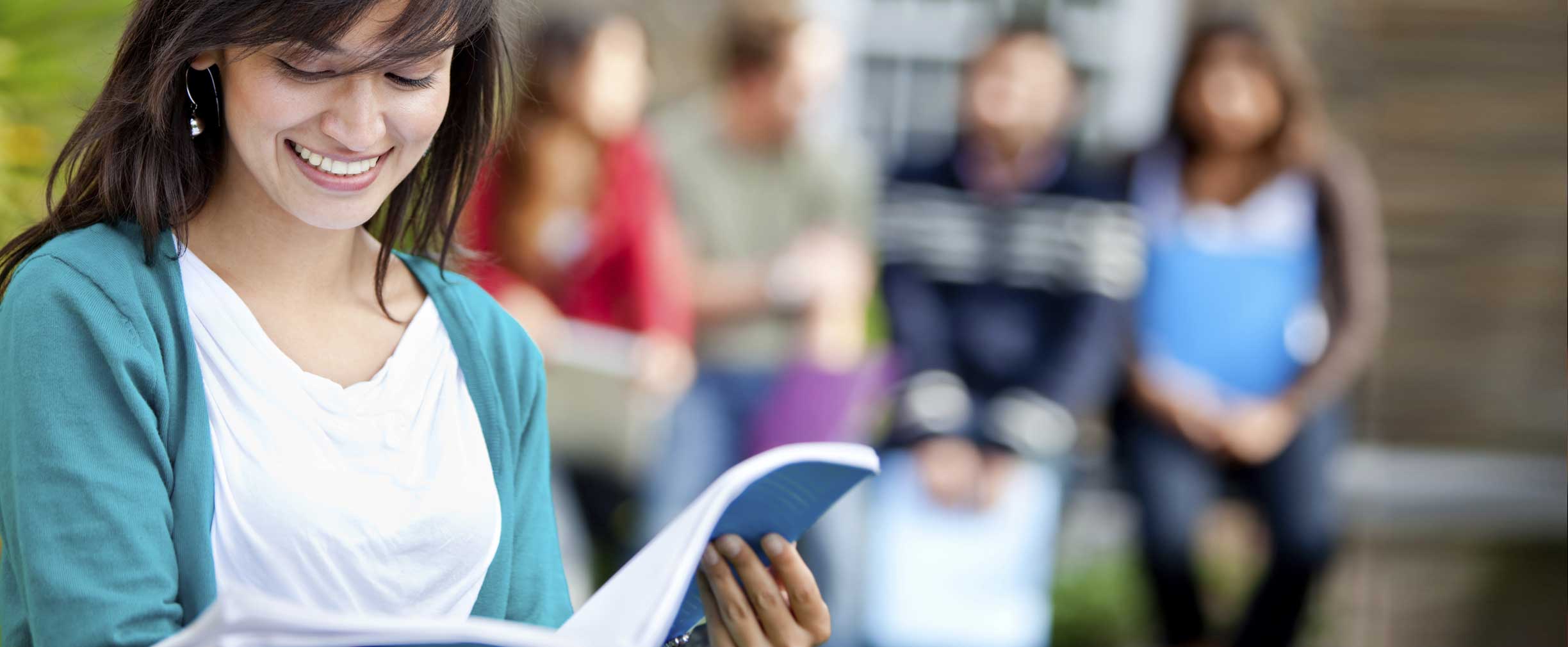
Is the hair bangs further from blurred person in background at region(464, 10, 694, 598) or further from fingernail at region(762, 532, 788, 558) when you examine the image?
blurred person in background at region(464, 10, 694, 598)

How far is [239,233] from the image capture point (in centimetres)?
Answer: 127

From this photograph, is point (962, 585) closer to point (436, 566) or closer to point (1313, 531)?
point (1313, 531)

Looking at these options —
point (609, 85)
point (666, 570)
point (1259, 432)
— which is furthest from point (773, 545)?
point (1259, 432)

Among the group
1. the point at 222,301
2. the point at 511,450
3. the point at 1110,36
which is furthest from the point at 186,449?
the point at 1110,36

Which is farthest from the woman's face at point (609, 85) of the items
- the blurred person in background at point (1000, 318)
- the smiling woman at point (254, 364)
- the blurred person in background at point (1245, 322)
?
the smiling woman at point (254, 364)

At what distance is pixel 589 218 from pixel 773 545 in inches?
108

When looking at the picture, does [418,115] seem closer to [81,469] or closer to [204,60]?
[204,60]

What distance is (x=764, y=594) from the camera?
1344 mm

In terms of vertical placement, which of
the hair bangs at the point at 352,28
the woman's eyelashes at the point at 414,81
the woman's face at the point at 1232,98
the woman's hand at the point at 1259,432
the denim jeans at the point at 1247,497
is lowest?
the denim jeans at the point at 1247,497

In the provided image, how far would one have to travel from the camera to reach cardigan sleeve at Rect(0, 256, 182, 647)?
106cm

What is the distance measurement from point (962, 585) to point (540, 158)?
5.38 feet

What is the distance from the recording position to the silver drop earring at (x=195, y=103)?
4.04 feet

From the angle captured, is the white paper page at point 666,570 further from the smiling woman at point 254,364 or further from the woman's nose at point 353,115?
the woman's nose at point 353,115

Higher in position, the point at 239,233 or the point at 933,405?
the point at 239,233
